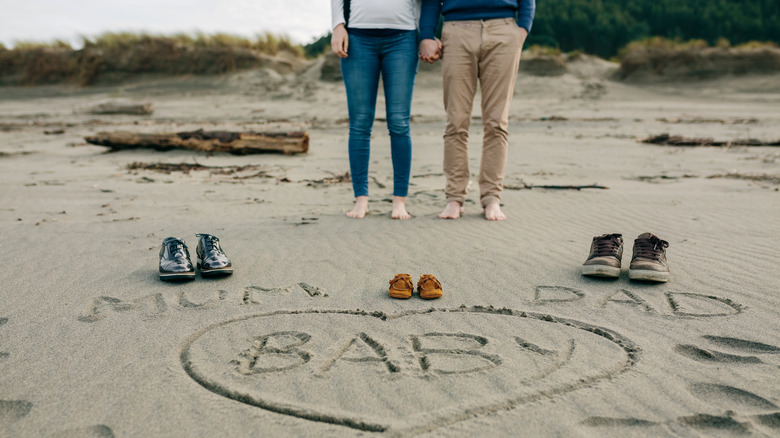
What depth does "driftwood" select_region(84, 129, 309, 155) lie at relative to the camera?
7.28m

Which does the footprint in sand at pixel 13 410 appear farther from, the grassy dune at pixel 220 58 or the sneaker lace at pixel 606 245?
the grassy dune at pixel 220 58

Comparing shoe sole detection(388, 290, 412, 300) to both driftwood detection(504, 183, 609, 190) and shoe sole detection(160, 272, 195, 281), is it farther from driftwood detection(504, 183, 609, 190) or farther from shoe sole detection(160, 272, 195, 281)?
driftwood detection(504, 183, 609, 190)

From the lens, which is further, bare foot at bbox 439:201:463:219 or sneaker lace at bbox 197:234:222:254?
bare foot at bbox 439:201:463:219

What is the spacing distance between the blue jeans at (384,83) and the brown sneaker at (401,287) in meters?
1.60

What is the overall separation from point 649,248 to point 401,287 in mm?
1249

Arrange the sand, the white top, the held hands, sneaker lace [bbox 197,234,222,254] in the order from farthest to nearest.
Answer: the held hands < the white top < sneaker lace [bbox 197,234,222,254] < the sand

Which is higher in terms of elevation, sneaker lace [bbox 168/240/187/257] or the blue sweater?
the blue sweater

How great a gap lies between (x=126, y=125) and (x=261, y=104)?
363cm

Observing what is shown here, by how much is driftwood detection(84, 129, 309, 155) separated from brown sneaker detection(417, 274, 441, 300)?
192 inches

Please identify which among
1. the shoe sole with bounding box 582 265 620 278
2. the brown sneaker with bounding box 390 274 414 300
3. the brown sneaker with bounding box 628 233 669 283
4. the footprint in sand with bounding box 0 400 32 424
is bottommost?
the footprint in sand with bounding box 0 400 32 424

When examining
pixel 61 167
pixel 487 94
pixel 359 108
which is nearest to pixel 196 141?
pixel 61 167

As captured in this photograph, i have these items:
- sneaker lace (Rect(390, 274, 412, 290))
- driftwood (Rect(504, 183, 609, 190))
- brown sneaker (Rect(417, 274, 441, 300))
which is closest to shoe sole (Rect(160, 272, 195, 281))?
sneaker lace (Rect(390, 274, 412, 290))

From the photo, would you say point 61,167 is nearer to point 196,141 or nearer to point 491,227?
point 196,141

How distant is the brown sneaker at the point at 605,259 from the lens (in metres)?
2.82
